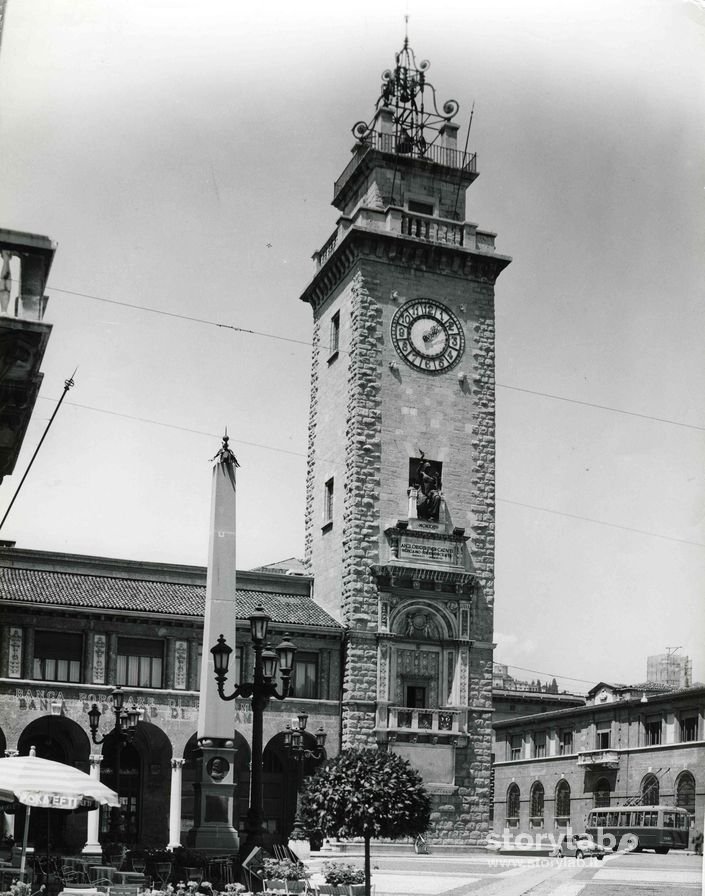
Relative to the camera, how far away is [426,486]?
40.5m

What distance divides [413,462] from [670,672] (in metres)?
12.8

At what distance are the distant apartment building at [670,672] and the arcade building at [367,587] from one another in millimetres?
5545

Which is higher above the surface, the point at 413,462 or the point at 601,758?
the point at 413,462

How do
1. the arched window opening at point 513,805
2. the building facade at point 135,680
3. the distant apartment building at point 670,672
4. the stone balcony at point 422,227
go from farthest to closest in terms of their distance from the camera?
the arched window opening at point 513,805 → the stone balcony at point 422,227 → the distant apartment building at point 670,672 → the building facade at point 135,680

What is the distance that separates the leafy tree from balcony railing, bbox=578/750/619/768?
28462mm

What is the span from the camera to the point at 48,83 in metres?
18.3

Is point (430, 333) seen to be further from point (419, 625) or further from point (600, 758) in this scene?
point (600, 758)

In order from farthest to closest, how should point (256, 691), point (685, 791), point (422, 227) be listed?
point (685, 791), point (422, 227), point (256, 691)

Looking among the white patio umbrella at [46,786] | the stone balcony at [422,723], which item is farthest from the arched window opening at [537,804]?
the white patio umbrella at [46,786]

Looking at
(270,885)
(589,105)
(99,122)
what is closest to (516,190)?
(589,105)

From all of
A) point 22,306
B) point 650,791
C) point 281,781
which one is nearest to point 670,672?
point 650,791

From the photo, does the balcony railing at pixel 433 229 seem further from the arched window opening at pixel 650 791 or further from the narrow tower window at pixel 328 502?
the arched window opening at pixel 650 791

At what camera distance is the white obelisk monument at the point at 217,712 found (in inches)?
963

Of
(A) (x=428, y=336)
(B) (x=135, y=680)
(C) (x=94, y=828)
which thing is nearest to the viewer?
(C) (x=94, y=828)
